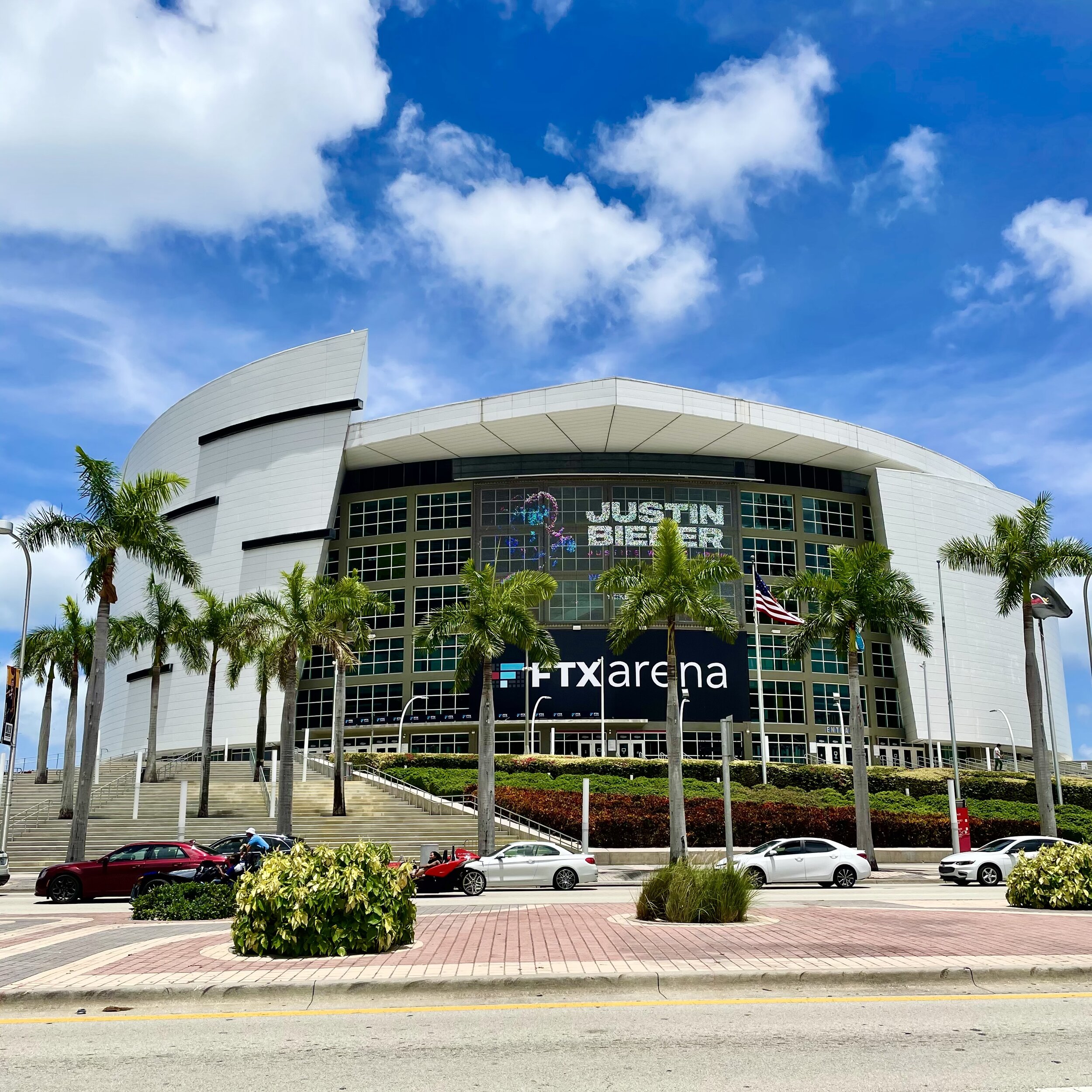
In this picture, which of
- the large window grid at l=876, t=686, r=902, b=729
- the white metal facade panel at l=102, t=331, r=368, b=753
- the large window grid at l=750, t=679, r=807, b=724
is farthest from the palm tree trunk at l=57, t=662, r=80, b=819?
the large window grid at l=876, t=686, r=902, b=729

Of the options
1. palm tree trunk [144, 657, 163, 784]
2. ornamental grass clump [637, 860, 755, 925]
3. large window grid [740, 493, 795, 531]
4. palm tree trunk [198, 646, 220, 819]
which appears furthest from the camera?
large window grid [740, 493, 795, 531]

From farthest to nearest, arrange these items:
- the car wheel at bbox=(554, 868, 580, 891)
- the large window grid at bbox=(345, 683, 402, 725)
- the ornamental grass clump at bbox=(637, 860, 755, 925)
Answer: the large window grid at bbox=(345, 683, 402, 725) → the car wheel at bbox=(554, 868, 580, 891) → the ornamental grass clump at bbox=(637, 860, 755, 925)

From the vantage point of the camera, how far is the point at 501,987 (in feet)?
32.4

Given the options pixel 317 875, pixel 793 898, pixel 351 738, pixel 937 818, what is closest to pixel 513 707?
pixel 351 738

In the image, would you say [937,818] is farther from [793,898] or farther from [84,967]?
[84,967]

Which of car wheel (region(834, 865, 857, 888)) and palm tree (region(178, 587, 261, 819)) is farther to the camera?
palm tree (region(178, 587, 261, 819))

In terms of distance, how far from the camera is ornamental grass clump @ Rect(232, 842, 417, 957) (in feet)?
38.7

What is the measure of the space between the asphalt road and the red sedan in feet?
58.4

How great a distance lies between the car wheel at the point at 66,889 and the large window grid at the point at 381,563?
2056 inches

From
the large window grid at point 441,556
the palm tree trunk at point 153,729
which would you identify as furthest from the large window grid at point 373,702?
the palm tree trunk at point 153,729

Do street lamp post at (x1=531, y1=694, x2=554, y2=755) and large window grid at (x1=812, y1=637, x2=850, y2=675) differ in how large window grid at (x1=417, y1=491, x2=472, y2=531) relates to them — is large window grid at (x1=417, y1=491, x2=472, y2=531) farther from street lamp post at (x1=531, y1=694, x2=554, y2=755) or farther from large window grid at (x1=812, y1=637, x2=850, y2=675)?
large window grid at (x1=812, y1=637, x2=850, y2=675)

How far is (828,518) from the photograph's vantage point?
261 ft

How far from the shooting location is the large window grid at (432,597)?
75.7m

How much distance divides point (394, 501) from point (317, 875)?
223 ft
